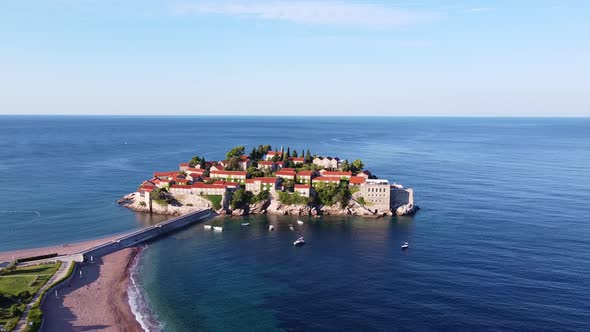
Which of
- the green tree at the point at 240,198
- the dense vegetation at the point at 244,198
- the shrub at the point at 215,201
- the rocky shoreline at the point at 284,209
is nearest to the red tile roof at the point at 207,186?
the shrub at the point at 215,201

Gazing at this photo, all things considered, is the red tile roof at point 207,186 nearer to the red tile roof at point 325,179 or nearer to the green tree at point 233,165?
the green tree at point 233,165

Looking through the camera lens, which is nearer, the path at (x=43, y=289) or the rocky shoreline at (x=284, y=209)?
the path at (x=43, y=289)

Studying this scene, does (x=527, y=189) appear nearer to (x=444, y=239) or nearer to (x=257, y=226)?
A: (x=444, y=239)

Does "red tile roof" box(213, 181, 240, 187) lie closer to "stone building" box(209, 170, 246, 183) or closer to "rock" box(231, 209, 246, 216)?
"stone building" box(209, 170, 246, 183)

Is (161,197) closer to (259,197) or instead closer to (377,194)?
(259,197)

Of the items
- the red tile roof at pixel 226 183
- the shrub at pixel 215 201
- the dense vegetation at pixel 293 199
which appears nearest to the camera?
the dense vegetation at pixel 293 199

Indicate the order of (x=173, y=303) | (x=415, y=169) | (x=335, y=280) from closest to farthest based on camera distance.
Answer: (x=173, y=303), (x=335, y=280), (x=415, y=169)

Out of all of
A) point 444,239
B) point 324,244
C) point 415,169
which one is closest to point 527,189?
point 415,169
